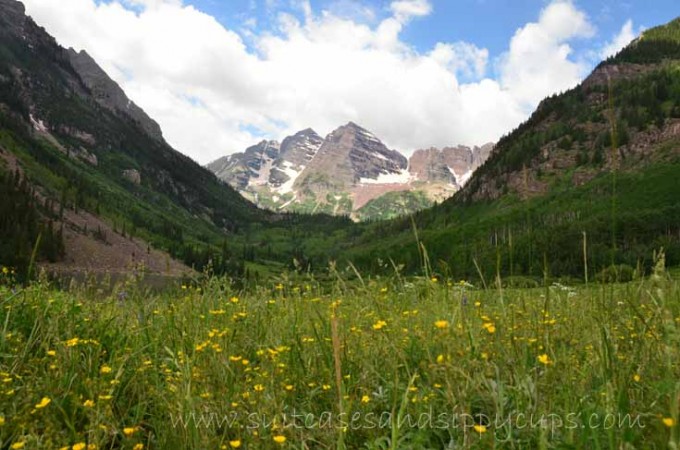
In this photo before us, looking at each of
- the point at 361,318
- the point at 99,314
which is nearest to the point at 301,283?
the point at 361,318

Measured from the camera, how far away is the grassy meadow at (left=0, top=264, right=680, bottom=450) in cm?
302

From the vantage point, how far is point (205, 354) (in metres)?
5.11

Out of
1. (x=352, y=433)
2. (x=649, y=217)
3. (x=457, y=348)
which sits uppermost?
(x=649, y=217)

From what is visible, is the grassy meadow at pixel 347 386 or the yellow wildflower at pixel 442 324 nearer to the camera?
the grassy meadow at pixel 347 386

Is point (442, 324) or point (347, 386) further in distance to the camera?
point (347, 386)

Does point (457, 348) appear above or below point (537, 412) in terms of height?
above

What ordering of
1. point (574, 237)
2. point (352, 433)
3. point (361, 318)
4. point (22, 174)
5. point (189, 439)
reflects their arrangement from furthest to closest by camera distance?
point (22, 174) < point (574, 237) < point (361, 318) < point (352, 433) < point (189, 439)

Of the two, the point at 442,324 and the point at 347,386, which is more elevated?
the point at 442,324

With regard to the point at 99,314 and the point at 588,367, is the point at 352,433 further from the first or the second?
the point at 99,314

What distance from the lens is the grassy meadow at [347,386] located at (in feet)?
9.89

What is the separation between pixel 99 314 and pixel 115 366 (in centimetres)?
207

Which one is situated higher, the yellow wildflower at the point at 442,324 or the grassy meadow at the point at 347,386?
the yellow wildflower at the point at 442,324

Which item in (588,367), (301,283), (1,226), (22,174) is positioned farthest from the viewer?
(22,174)

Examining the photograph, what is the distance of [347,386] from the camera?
4262 millimetres
